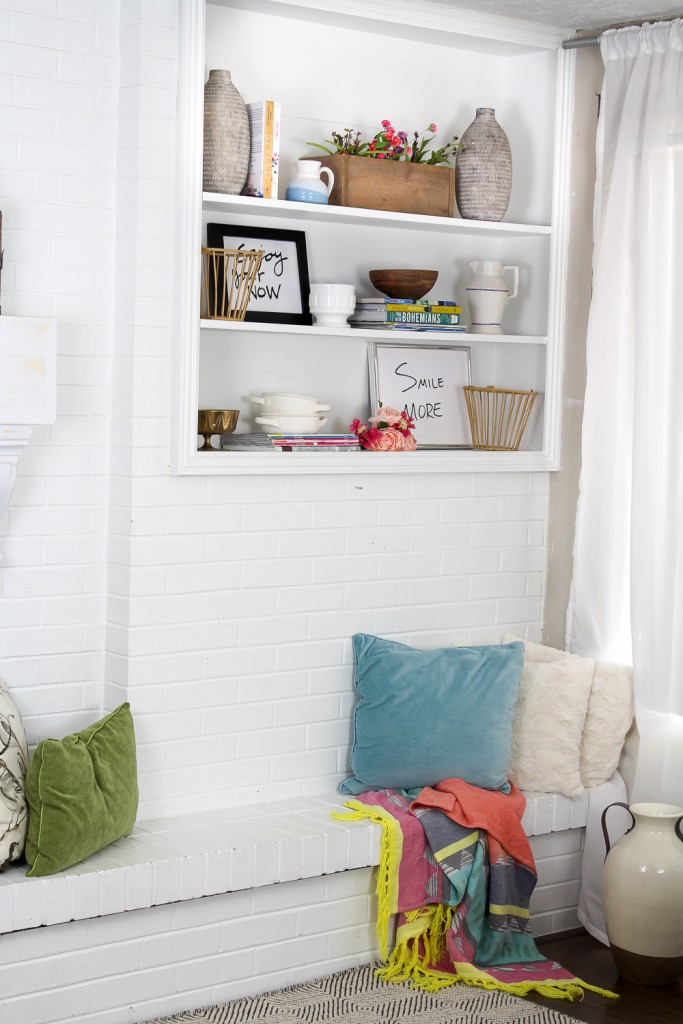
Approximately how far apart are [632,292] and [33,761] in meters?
2.07

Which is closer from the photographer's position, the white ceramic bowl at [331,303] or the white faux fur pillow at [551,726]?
the white ceramic bowl at [331,303]

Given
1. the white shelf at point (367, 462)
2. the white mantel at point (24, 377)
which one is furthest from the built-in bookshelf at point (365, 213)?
the white mantel at point (24, 377)

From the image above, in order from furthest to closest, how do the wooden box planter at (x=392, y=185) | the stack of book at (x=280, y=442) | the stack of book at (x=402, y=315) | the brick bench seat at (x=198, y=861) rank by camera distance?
1. the stack of book at (x=402, y=315)
2. the wooden box planter at (x=392, y=185)
3. the stack of book at (x=280, y=442)
4. the brick bench seat at (x=198, y=861)

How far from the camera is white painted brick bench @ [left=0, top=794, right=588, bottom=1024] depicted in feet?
8.83

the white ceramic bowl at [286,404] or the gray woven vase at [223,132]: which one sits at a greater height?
the gray woven vase at [223,132]

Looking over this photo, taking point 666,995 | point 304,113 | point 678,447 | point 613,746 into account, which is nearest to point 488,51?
point 304,113

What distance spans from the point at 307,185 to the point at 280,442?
2.28 feet

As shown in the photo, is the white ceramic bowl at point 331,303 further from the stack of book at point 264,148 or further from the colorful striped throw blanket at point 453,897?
the colorful striped throw blanket at point 453,897

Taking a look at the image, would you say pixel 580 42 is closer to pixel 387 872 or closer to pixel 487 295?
pixel 487 295

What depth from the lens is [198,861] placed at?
9.48 ft

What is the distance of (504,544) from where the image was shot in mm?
3705

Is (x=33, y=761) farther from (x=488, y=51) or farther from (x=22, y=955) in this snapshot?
(x=488, y=51)

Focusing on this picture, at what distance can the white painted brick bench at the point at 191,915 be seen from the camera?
106 inches

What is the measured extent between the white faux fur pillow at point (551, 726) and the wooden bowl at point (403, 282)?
1.13 meters
